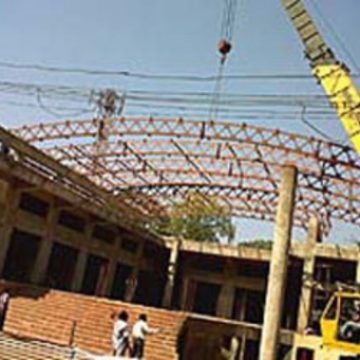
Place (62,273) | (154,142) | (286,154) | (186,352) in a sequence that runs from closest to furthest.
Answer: (186,352)
(62,273)
(286,154)
(154,142)

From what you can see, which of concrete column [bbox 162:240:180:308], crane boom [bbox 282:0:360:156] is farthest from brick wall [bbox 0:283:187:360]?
concrete column [bbox 162:240:180:308]

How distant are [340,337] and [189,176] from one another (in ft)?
65.2

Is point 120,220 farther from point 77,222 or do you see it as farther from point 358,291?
point 358,291

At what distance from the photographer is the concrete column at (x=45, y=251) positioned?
77.3 ft

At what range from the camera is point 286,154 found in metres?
27.6

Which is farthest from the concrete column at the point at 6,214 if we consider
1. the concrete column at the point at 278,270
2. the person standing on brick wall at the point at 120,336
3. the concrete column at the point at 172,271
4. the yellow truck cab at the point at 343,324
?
the yellow truck cab at the point at 343,324

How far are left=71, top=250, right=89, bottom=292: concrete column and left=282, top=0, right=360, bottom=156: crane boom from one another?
1288cm

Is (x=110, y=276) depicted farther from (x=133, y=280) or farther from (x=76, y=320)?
(x=76, y=320)

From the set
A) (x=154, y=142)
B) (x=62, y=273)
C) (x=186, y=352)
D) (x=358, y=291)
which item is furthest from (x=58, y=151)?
(x=358, y=291)

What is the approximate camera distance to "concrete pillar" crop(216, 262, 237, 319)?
3058 cm

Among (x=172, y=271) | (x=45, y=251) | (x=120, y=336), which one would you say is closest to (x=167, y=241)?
(x=172, y=271)

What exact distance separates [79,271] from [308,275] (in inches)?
405

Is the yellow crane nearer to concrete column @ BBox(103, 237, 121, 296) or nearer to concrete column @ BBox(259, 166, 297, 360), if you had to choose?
concrete column @ BBox(259, 166, 297, 360)

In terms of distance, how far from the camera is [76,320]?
1977 centimetres
